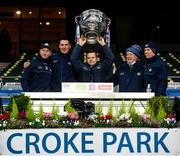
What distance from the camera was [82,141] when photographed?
→ 593 cm

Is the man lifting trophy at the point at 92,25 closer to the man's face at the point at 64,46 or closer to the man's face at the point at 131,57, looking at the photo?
the man's face at the point at 64,46

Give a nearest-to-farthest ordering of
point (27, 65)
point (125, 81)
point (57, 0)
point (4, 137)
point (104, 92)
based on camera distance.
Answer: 1. point (4, 137)
2. point (104, 92)
3. point (125, 81)
4. point (27, 65)
5. point (57, 0)

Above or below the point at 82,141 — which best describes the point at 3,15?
above

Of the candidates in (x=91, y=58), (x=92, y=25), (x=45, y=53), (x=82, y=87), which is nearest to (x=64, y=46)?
(x=45, y=53)

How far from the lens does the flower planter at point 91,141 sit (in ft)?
19.4

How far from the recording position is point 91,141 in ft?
19.5

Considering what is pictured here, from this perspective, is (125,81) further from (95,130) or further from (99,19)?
(95,130)

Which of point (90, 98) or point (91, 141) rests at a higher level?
point (90, 98)

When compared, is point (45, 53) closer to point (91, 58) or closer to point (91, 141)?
point (91, 58)

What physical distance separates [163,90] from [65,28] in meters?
19.3

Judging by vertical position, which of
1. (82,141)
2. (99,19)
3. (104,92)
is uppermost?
(99,19)

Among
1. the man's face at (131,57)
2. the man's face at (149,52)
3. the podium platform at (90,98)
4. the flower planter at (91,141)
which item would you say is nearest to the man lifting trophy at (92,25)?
the man's face at (131,57)

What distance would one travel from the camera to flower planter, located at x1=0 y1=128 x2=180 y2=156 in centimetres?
590

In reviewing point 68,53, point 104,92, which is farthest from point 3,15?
point 104,92
